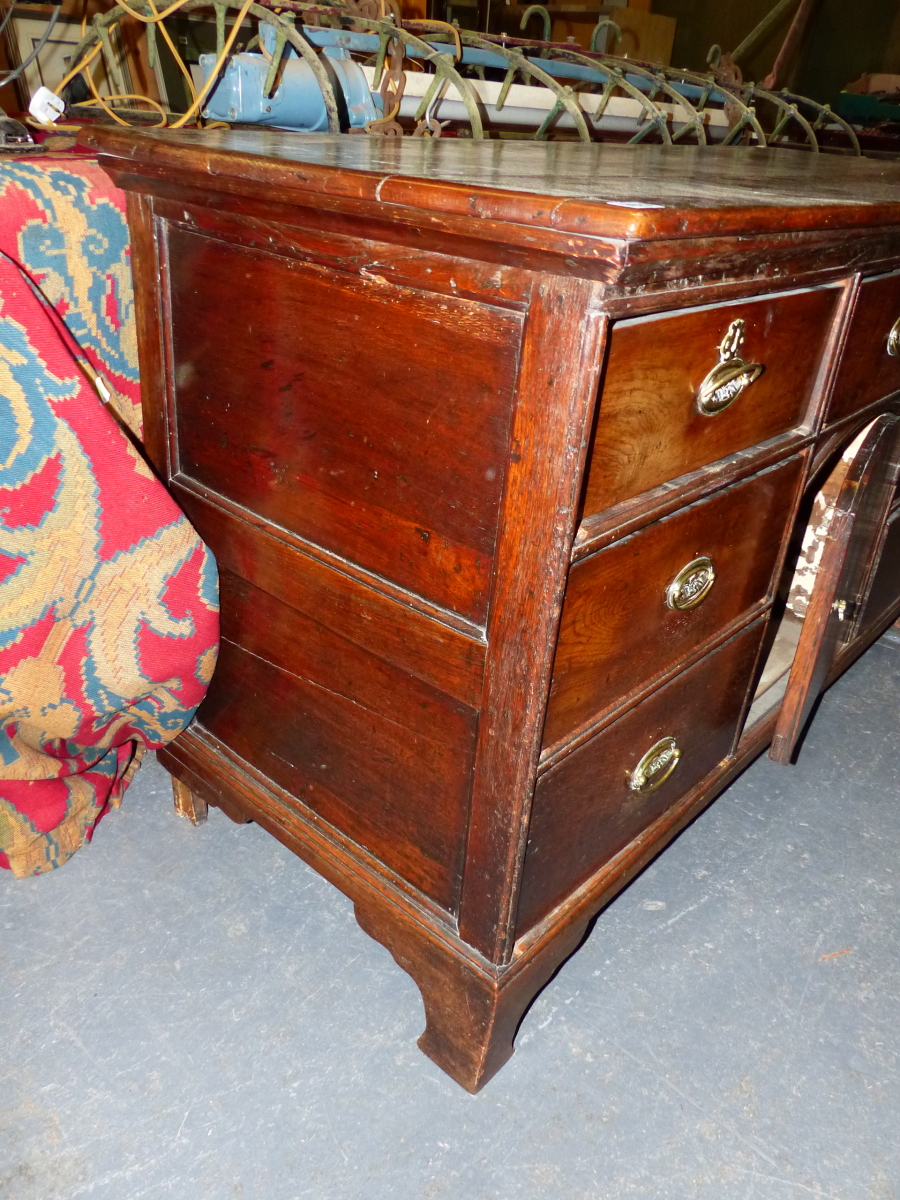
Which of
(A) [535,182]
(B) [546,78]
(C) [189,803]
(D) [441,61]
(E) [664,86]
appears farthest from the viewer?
(E) [664,86]

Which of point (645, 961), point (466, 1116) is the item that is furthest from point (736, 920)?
point (466, 1116)

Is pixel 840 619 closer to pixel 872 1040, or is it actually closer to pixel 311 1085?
pixel 872 1040

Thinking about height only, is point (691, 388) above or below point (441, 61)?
below

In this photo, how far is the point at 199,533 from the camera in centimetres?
110

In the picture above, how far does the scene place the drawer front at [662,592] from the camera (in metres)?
0.79

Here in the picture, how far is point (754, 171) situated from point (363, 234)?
0.73 metres

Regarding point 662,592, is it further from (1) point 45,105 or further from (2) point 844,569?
(1) point 45,105

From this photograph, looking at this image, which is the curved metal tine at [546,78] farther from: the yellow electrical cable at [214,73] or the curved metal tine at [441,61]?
the yellow electrical cable at [214,73]

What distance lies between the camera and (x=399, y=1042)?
1.05 metres

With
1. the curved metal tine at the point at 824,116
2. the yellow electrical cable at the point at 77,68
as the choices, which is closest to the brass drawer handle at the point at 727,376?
the yellow electrical cable at the point at 77,68

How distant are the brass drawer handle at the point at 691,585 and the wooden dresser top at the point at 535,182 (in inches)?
13.8

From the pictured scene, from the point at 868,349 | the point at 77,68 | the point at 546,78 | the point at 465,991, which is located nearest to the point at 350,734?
the point at 465,991

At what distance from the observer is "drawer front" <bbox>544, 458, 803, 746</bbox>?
2.58 ft

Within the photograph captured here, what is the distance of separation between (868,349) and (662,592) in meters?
0.49
